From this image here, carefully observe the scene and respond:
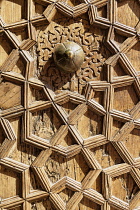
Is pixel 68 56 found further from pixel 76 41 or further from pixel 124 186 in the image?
Answer: pixel 124 186

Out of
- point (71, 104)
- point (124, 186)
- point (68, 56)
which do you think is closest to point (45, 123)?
point (71, 104)

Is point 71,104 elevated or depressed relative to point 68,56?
depressed

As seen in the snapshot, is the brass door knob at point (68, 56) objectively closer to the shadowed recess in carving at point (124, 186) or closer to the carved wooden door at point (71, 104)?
the carved wooden door at point (71, 104)

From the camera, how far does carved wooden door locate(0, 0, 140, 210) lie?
1130 mm

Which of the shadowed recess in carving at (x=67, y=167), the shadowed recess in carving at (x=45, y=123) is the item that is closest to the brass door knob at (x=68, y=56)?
the shadowed recess in carving at (x=45, y=123)

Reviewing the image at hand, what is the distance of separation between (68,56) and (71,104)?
216 mm

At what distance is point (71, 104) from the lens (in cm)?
116

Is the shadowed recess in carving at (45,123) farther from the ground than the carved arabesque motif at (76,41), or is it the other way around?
the carved arabesque motif at (76,41)

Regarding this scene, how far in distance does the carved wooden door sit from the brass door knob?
51 millimetres

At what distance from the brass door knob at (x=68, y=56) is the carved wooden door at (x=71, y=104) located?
0.05 metres

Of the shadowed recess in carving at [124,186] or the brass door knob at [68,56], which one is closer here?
the brass door knob at [68,56]

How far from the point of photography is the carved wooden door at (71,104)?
1.13 metres

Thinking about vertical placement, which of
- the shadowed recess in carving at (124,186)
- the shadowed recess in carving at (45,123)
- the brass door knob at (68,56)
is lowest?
the shadowed recess in carving at (124,186)

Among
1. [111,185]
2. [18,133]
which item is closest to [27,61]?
[18,133]
